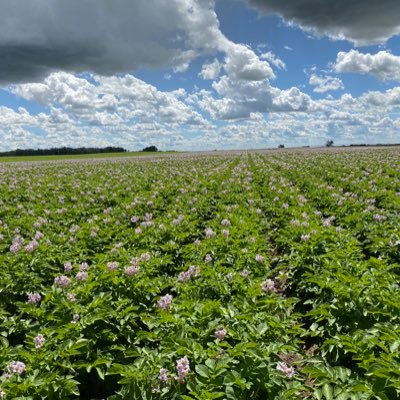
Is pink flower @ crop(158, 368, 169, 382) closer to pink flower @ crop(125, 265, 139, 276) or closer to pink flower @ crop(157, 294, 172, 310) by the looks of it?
pink flower @ crop(157, 294, 172, 310)

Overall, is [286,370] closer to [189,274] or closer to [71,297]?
[189,274]

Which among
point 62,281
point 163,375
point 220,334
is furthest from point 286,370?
point 62,281

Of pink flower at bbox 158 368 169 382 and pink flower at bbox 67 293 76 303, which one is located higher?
pink flower at bbox 67 293 76 303

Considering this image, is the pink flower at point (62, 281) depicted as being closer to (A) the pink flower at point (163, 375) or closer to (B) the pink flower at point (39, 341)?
(B) the pink flower at point (39, 341)

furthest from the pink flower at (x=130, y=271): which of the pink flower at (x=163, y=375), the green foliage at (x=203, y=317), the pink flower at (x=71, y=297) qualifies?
the pink flower at (x=163, y=375)

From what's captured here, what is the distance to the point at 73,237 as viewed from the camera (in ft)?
31.4

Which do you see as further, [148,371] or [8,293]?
[8,293]

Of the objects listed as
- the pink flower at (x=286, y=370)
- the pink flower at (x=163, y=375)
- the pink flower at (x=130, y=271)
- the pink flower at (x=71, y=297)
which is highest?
the pink flower at (x=130, y=271)

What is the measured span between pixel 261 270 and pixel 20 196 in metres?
14.3

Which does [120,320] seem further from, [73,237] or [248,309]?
[73,237]

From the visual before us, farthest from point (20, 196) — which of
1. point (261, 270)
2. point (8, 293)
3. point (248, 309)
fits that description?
point (248, 309)

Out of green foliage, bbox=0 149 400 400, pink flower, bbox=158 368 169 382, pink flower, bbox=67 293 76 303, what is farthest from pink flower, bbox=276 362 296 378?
pink flower, bbox=67 293 76 303

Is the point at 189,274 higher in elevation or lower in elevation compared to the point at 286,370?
higher

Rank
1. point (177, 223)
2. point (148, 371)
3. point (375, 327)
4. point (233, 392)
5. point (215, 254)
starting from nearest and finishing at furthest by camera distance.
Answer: point (233, 392)
point (148, 371)
point (375, 327)
point (215, 254)
point (177, 223)
